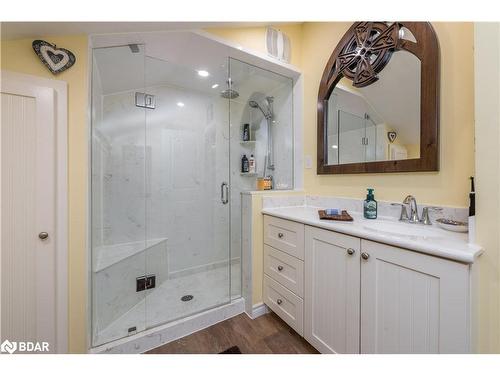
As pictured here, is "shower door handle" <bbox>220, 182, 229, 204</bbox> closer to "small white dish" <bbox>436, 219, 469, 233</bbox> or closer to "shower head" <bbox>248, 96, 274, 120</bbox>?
"shower head" <bbox>248, 96, 274, 120</bbox>

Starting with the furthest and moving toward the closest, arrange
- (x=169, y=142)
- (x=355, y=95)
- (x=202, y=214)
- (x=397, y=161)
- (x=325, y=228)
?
(x=202, y=214)
(x=169, y=142)
(x=355, y=95)
(x=397, y=161)
(x=325, y=228)

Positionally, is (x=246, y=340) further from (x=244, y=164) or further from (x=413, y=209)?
(x=244, y=164)

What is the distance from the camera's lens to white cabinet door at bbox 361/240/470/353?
0.67 metres

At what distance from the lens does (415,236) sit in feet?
2.86

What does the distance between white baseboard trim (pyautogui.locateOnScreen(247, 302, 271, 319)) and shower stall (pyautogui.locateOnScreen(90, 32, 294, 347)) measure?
20cm

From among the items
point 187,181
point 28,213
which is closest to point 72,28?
point 28,213

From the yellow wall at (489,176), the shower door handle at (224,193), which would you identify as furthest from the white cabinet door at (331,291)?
the shower door handle at (224,193)

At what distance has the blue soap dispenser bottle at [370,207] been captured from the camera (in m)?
1.32

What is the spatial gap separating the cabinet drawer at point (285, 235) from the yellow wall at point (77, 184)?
118cm

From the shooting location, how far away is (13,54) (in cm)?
95

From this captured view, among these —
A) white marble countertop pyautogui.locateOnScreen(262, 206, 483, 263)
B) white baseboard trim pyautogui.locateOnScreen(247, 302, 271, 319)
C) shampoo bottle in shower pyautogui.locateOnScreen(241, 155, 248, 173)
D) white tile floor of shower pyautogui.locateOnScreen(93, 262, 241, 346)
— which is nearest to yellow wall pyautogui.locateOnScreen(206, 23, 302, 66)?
shampoo bottle in shower pyautogui.locateOnScreen(241, 155, 248, 173)
